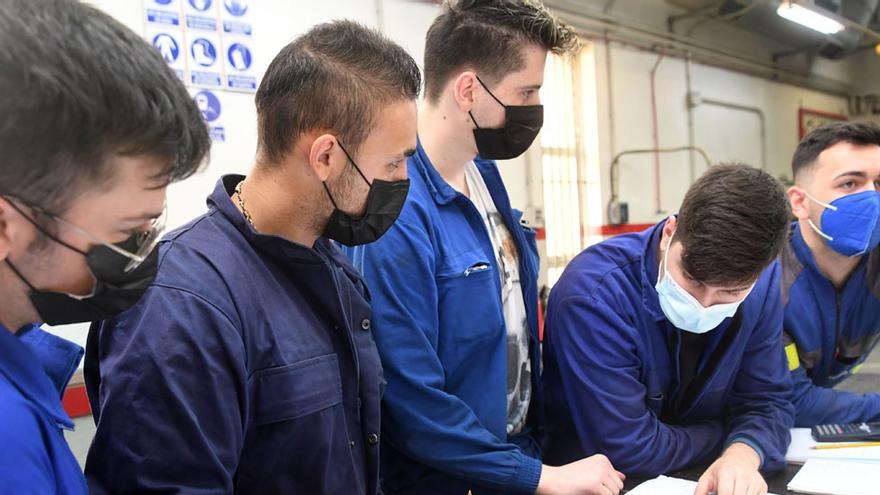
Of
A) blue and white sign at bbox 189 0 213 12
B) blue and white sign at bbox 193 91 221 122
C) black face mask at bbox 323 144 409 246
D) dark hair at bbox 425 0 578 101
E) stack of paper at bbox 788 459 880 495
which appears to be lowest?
stack of paper at bbox 788 459 880 495

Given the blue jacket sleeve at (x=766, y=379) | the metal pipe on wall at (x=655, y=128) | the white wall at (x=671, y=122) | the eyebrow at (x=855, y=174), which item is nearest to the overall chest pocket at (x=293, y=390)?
the blue jacket sleeve at (x=766, y=379)

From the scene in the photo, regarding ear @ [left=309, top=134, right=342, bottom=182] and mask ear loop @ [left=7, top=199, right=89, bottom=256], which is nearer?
mask ear loop @ [left=7, top=199, right=89, bottom=256]

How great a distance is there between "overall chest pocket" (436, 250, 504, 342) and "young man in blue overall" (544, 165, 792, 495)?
0.25 m

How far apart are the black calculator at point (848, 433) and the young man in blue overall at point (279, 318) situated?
1127 mm

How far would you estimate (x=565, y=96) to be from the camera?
16.4ft

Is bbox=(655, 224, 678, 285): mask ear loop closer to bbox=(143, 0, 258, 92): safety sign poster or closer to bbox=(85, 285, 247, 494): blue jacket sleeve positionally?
bbox=(85, 285, 247, 494): blue jacket sleeve

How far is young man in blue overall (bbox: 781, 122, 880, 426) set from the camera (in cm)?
169

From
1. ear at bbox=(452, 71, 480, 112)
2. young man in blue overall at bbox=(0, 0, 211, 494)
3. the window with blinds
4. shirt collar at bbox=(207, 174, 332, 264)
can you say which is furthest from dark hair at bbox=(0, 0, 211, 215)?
the window with blinds

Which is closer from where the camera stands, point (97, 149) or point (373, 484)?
point (97, 149)

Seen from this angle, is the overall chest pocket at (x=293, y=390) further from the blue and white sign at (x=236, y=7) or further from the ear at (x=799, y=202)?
the blue and white sign at (x=236, y=7)

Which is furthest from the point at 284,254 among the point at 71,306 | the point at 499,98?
the point at 499,98

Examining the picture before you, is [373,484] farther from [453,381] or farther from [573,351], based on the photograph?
[573,351]

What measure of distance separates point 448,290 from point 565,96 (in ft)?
13.3

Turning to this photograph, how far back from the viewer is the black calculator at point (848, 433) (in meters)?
1.50
